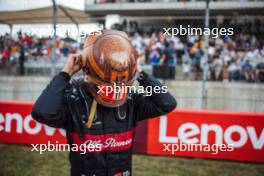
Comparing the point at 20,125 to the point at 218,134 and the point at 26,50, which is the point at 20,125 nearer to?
the point at 218,134

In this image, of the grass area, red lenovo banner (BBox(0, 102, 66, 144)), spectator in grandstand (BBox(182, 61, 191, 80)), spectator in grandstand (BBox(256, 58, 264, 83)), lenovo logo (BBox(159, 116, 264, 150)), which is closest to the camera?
the grass area

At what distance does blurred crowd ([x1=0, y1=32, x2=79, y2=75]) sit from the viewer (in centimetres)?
1040

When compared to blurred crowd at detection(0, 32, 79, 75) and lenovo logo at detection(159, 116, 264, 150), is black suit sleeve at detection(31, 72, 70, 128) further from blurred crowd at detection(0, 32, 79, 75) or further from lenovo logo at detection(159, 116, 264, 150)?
blurred crowd at detection(0, 32, 79, 75)

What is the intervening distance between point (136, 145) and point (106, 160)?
14.7 ft

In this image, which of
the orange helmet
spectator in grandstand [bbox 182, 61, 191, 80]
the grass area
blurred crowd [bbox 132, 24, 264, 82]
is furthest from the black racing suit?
spectator in grandstand [bbox 182, 61, 191, 80]

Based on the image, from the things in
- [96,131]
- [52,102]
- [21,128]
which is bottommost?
[21,128]

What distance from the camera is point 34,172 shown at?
5.85m

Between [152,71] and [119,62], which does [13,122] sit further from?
[119,62]

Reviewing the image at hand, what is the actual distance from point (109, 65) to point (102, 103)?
315mm

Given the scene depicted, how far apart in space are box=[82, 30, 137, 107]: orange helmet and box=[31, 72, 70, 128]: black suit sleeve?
180 millimetres

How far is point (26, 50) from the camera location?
10789 mm

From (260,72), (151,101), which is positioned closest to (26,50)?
(260,72)

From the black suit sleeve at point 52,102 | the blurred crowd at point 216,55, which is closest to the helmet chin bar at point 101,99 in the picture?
the black suit sleeve at point 52,102

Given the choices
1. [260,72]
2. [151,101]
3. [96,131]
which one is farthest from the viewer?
[260,72]
